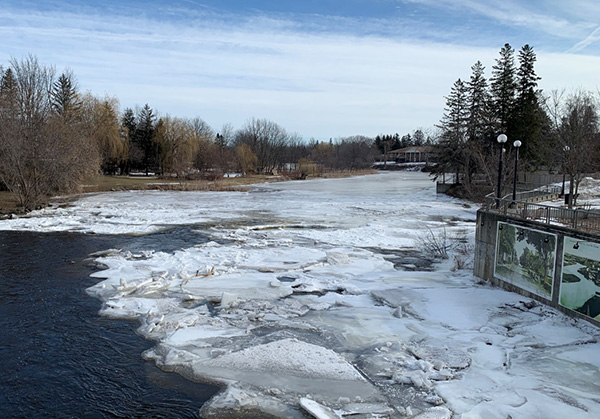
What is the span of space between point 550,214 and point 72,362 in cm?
1176

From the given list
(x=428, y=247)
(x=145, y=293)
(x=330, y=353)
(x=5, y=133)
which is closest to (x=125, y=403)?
(x=330, y=353)

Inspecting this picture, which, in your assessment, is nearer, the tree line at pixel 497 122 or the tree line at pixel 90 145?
the tree line at pixel 90 145

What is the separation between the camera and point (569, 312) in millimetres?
11258

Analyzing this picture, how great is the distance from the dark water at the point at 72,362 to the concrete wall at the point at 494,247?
8.66 m

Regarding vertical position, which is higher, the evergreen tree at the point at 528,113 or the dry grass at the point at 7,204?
the evergreen tree at the point at 528,113

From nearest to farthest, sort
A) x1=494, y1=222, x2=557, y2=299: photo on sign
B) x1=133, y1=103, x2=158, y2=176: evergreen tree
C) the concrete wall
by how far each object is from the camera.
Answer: the concrete wall < x1=494, y1=222, x2=557, y2=299: photo on sign < x1=133, y1=103, x2=158, y2=176: evergreen tree

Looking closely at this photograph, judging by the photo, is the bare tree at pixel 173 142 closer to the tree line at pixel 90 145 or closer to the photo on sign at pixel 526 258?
the tree line at pixel 90 145

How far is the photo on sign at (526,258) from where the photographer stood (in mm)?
12109

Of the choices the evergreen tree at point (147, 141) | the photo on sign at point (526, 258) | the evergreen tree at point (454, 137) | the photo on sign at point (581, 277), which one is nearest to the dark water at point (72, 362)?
the photo on sign at point (581, 277)

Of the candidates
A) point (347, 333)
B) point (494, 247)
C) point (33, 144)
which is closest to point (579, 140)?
point (494, 247)

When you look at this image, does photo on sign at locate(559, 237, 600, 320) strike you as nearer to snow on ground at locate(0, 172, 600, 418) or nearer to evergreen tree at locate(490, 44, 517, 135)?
snow on ground at locate(0, 172, 600, 418)

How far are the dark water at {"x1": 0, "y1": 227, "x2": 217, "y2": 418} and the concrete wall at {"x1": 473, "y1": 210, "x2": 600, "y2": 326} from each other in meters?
8.66

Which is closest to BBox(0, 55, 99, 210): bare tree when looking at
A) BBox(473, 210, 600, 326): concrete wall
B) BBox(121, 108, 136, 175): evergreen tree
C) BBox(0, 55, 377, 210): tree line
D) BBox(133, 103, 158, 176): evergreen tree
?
BBox(0, 55, 377, 210): tree line

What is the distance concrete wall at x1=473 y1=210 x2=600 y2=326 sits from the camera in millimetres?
11346
